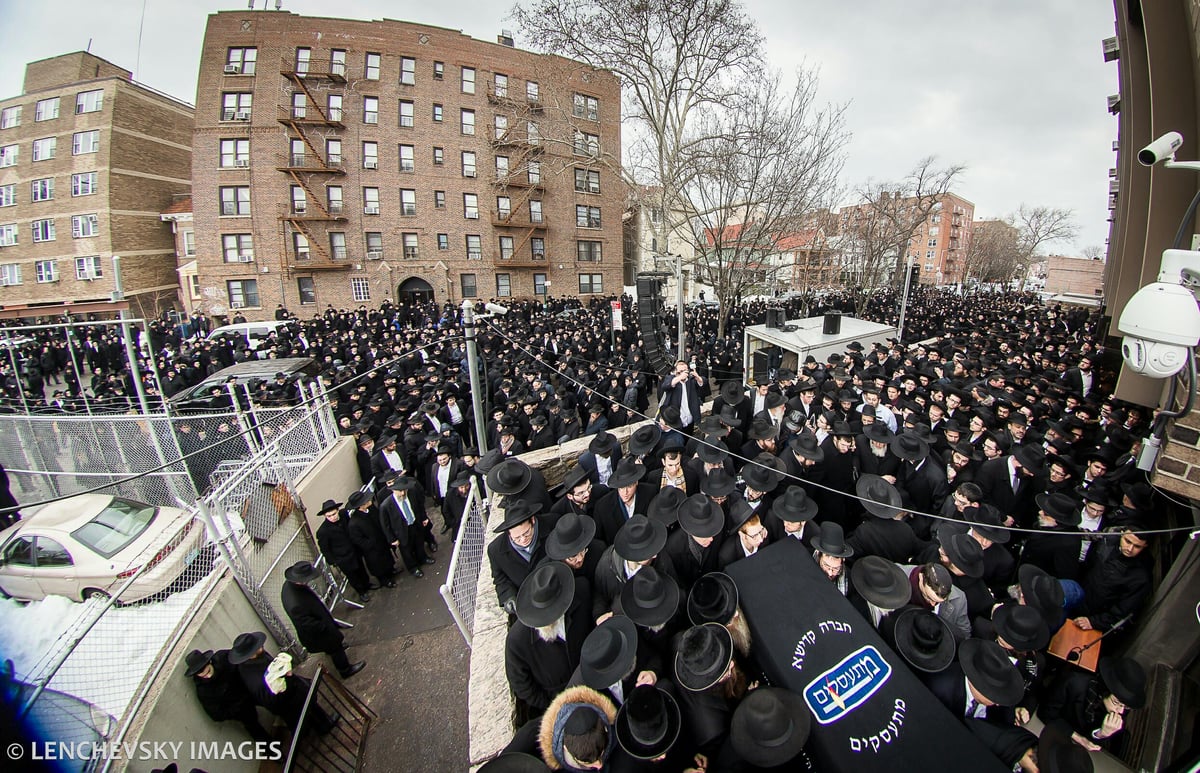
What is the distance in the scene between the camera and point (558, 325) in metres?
18.8

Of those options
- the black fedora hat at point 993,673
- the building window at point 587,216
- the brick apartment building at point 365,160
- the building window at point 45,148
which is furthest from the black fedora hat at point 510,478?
the building window at point 45,148

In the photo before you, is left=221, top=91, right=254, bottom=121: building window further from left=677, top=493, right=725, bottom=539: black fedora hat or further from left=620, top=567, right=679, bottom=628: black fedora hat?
left=620, top=567, right=679, bottom=628: black fedora hat

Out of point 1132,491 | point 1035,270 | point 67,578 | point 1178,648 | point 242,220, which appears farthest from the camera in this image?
point 1035,270

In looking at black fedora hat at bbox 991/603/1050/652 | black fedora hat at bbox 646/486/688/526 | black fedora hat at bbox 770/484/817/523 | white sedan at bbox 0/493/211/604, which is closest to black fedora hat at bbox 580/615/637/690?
black fedora hat at bbox 646/486/688/526

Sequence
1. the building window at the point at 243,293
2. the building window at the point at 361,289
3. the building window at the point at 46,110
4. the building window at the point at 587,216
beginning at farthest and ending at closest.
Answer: the building window at the point at 587,216 < the building window at the point at 361,289 < the building window at the point at 243,293 < the building window at the point at 46,110

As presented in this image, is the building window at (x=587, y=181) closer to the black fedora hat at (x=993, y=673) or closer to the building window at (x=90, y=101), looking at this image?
the building window at (x=90, y=101)

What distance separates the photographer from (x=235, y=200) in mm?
24094

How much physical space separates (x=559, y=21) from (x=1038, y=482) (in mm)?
16233

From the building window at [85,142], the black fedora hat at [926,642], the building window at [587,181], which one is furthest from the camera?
the building window at [587,181]

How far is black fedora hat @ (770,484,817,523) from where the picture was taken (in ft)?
11.1

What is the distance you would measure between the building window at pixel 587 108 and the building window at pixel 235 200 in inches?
805

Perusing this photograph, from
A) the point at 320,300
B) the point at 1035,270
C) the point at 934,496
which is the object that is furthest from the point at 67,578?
the point at 1035,270

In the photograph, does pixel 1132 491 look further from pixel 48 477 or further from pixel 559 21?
pixel 559 21

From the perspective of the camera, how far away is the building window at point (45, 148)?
2120 cm
